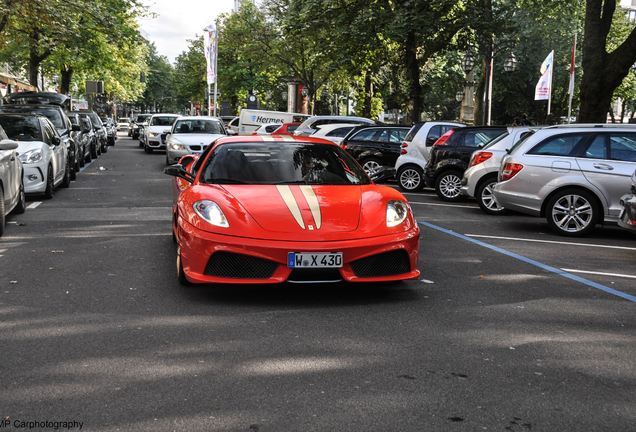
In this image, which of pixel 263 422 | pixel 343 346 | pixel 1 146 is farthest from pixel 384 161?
pixel 263 422

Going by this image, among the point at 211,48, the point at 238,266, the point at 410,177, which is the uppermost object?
the point at 211,48

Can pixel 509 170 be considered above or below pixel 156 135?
above

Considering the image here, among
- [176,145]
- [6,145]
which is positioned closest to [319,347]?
[6,145]

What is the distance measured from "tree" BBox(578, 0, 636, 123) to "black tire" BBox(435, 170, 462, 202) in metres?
3.48

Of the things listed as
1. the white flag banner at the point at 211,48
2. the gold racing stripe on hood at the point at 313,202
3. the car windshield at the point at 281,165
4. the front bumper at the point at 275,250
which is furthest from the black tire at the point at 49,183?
the white flag banner at the point at 211,48

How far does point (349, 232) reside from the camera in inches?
254

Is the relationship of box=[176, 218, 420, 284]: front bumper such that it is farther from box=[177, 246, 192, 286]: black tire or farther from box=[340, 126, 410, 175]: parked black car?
box=[340, 126, 410, 175]: parked black car

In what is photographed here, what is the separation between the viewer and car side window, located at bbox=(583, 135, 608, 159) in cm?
1140

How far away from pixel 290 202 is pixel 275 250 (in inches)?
28.2

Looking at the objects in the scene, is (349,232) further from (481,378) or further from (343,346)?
(481,378)

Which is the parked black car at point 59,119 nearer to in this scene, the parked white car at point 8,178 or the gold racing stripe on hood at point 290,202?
the parked white car at point 8,178

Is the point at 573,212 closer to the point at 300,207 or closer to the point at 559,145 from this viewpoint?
the point at 559,145

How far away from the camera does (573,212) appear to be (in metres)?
11.4

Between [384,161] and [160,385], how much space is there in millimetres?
16288
